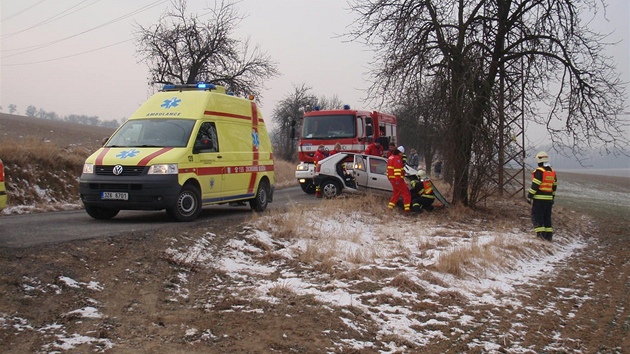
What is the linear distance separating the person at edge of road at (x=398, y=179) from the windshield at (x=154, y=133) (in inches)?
228

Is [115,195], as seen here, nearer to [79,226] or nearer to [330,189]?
[79,226]

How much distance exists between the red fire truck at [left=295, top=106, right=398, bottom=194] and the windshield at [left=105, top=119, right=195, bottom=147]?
33.6 feet

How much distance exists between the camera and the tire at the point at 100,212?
1088cm

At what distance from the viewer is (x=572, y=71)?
53.7 feet

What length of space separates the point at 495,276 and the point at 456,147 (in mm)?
7578

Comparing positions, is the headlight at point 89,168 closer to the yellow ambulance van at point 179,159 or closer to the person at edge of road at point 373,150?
the yellow ambulance van at point 179,159

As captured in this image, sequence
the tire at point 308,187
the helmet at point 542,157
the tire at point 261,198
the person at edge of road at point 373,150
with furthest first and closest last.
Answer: the tire at point 308,187, the person at edge of road at point 373,150, the tire at point 261,198, the helmet at point 542,157

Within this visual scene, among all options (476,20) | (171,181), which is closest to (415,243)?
(171,181)

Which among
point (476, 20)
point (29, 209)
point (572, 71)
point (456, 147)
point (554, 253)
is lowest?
point (554, 253)

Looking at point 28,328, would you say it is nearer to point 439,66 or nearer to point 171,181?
point 171,181

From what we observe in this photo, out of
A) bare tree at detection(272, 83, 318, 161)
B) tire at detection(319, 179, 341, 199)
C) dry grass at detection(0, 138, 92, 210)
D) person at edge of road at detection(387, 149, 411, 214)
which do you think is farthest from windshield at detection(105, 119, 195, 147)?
bare tree at detection(272, 83, 318, 161)

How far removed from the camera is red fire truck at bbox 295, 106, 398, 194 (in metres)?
21.0

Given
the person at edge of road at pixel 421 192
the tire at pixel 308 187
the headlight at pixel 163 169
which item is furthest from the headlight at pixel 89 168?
the tire at pixel 308 187

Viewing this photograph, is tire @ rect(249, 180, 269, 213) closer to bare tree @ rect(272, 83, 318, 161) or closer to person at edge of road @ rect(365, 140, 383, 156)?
person at edge of road @ rect(365, 140, 383, 156)
